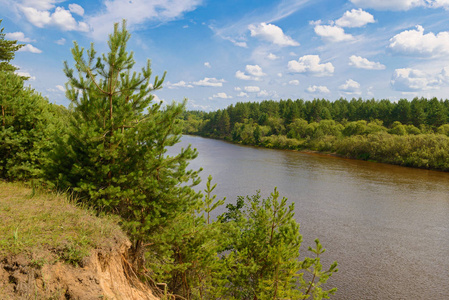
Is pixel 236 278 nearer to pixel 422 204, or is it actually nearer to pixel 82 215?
pixel 82 215

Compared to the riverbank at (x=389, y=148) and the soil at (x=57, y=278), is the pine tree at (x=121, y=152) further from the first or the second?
the riverbank at (x=389, y=148)

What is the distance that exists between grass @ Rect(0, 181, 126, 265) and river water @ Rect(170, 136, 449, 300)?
13.2 metres

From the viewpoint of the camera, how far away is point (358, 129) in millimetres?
76375

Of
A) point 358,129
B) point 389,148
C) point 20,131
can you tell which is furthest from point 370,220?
point 358,129

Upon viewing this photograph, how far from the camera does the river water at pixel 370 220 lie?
16.3 meters

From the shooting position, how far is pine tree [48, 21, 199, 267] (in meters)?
8.01

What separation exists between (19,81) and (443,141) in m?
66.3

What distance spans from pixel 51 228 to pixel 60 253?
0.87 m

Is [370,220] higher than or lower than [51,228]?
lower

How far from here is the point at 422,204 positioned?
101 ft

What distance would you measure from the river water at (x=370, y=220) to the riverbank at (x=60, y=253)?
41.4ft

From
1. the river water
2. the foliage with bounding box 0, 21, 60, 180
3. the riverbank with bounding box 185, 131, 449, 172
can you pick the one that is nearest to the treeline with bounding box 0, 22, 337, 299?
the foliage with bounding box 0, 21, 60, 180

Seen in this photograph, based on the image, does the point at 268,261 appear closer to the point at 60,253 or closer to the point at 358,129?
the point at 60,253

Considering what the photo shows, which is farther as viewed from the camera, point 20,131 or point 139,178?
point 20,131
